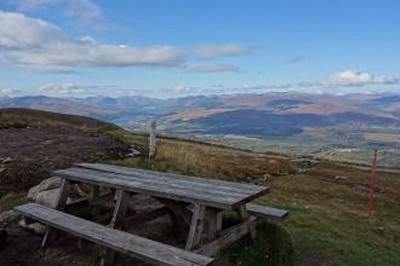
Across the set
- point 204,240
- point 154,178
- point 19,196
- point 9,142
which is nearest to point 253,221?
point 204,240

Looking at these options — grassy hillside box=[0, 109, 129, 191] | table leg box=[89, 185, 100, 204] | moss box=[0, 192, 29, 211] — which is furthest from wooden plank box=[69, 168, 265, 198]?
grassy hillside box=[0, 109, 129, 191]

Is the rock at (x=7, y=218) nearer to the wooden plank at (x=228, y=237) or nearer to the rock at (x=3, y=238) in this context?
the rock at (x=3, y=238)

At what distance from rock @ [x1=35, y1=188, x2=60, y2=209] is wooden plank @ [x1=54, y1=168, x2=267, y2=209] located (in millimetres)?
1088

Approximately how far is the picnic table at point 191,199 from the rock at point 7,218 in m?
1.43

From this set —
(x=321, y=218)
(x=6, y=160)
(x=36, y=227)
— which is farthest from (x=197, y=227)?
(x=6, y=160)

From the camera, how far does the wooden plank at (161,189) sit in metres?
8.14

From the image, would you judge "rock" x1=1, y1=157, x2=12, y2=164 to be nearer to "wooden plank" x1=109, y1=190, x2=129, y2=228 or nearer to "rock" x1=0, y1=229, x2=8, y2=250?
"rock" x1=0, y1=229, x2=8, y2=250

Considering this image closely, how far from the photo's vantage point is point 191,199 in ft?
27.6

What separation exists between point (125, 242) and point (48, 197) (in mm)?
5454

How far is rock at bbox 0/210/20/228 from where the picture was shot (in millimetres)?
11867

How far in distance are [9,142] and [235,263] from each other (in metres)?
19.0

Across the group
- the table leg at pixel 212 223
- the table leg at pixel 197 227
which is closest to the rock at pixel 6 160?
the table leg at pixel 212 223

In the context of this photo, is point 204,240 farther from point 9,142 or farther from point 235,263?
point 9,142

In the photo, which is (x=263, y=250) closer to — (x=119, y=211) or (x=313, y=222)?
(x=119, y=211)
